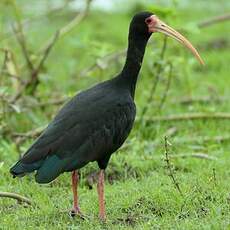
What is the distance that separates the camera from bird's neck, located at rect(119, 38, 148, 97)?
20.9 ft

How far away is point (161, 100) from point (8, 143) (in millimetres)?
1774

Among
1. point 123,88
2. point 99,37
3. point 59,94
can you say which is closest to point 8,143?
point 59,94

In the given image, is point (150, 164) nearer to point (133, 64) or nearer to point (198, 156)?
point (198, 156)

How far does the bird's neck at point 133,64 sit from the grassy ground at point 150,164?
85cm

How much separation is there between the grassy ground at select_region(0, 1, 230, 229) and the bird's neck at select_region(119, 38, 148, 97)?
33.3 inches

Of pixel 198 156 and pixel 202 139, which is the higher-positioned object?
pixel 198 156

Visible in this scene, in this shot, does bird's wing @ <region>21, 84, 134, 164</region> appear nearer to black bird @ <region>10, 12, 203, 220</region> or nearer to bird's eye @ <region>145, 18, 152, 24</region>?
black bird @ <region>10, 12, 203, 220</region>

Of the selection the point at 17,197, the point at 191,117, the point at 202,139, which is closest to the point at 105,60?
the point at 191,117

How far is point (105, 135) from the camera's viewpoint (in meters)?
5.98

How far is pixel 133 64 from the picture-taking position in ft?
21.2

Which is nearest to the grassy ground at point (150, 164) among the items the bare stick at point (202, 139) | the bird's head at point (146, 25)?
the bare stick at point (202, 139)

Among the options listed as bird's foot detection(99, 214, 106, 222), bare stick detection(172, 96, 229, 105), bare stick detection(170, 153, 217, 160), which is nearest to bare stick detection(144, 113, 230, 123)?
bare stick detection(172, 96, 229, 105)

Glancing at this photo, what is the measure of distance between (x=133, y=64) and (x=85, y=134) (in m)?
0.83

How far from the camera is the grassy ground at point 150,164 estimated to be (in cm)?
596
